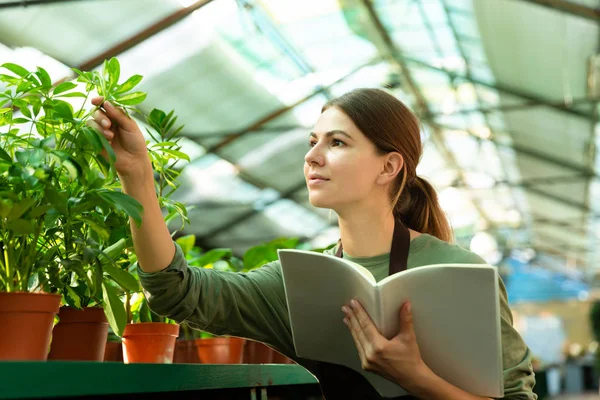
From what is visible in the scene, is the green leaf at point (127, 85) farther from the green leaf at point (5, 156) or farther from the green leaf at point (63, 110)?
the green leaf at point (5, 156)

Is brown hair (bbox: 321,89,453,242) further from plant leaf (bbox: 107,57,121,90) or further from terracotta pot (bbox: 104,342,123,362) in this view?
terracotta pot (bbox: 104,342,123,362)

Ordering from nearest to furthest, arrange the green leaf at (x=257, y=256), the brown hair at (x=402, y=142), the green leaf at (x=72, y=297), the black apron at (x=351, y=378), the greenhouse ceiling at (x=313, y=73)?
the green leaf at (x=72, y=297), the black apron at (x=351, y=378), the brown hair at (x=402, y=142), the green leaf at (x=257, y=256), the greenhouse ceiling at (x=313, y=73)

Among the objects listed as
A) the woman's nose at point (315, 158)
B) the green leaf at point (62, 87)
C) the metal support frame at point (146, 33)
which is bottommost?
the woman's nose at point (315, 158)

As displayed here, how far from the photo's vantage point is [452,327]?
1.22 meters

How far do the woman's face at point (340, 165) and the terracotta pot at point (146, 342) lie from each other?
50cm

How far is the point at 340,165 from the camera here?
143 centimetres

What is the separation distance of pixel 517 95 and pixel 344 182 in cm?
699

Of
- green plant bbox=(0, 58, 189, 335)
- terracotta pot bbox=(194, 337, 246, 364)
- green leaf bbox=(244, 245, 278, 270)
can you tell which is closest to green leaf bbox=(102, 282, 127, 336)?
green plant bbox=(0, 58, 189, 335)

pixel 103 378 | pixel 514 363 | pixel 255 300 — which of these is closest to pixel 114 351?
pixel 255 300

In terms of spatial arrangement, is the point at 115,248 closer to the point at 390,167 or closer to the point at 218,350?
the point at 390,167

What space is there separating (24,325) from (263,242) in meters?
2.24

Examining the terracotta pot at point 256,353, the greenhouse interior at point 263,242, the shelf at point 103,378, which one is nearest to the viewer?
the shelf at point 103,378

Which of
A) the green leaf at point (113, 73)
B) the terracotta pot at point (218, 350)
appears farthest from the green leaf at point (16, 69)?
the terracotta pot at point (218, 350)

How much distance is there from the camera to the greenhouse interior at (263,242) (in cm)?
114
